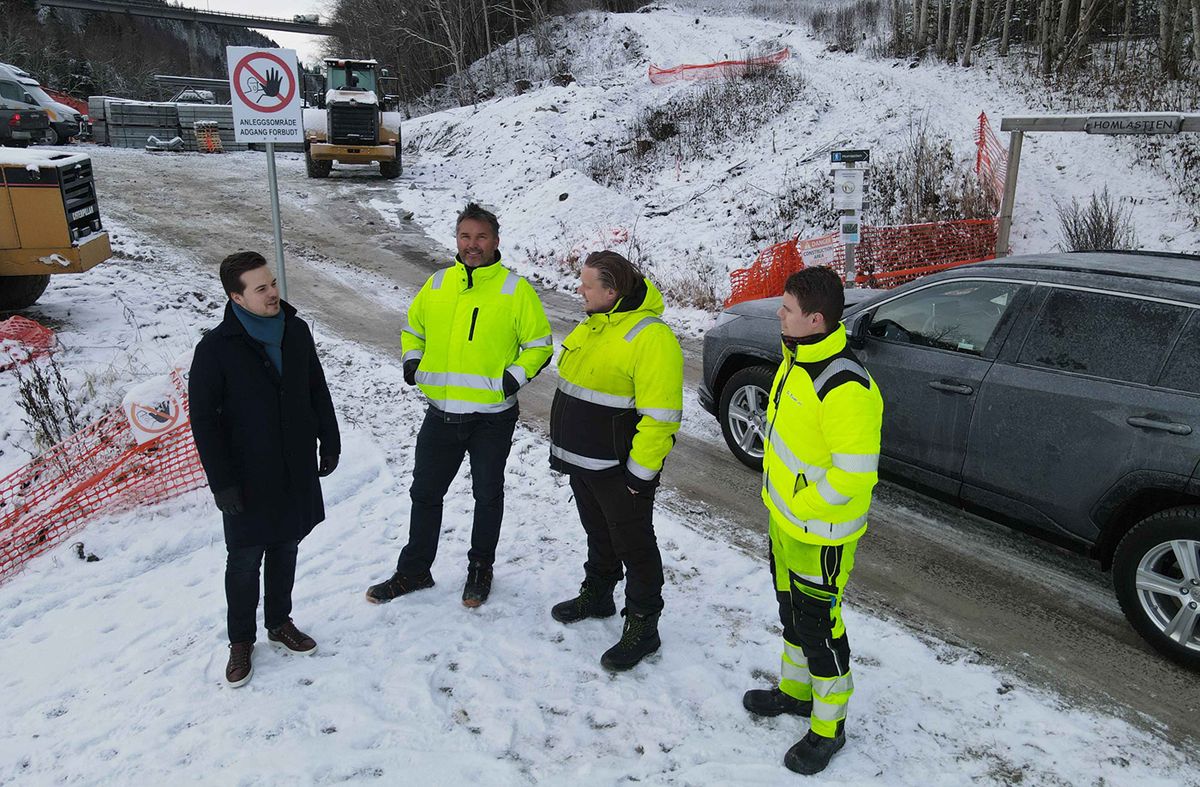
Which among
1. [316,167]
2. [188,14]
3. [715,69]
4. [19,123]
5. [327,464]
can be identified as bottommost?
[327,464]

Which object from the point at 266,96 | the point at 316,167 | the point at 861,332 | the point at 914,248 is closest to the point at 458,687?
the point at 861,332

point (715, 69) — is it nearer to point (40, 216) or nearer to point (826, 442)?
point (40, 216)

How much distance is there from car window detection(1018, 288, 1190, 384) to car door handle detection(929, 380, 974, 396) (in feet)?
1.00

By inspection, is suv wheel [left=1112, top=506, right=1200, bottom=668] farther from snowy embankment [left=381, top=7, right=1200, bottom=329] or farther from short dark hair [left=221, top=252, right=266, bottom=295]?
snowy embankment [left=381, top=7, right=1200, bottom=329]

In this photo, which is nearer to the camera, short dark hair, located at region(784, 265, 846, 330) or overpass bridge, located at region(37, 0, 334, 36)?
short dark hair, located at region(784, 265, 846, 330)

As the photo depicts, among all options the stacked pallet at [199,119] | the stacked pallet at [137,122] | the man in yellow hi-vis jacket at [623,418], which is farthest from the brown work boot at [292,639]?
the stacked pallet at [137,122]

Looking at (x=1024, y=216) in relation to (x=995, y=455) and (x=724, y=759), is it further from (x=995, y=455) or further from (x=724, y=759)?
(x=724, y=759)

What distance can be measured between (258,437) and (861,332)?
11.9 ft

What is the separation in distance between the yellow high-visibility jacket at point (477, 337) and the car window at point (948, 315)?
7.84 feet

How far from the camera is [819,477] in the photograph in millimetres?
2701

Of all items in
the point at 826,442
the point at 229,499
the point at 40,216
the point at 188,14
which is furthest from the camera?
the point at 188,14

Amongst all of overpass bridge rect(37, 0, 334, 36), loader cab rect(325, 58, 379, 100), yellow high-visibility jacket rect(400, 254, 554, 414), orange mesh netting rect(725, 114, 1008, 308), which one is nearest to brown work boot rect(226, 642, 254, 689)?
yellow high-visibility jacket rect(400, 254, 554, 414)

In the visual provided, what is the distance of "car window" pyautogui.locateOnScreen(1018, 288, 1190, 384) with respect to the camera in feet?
12.0

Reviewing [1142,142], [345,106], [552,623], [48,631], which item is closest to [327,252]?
[345,106]
